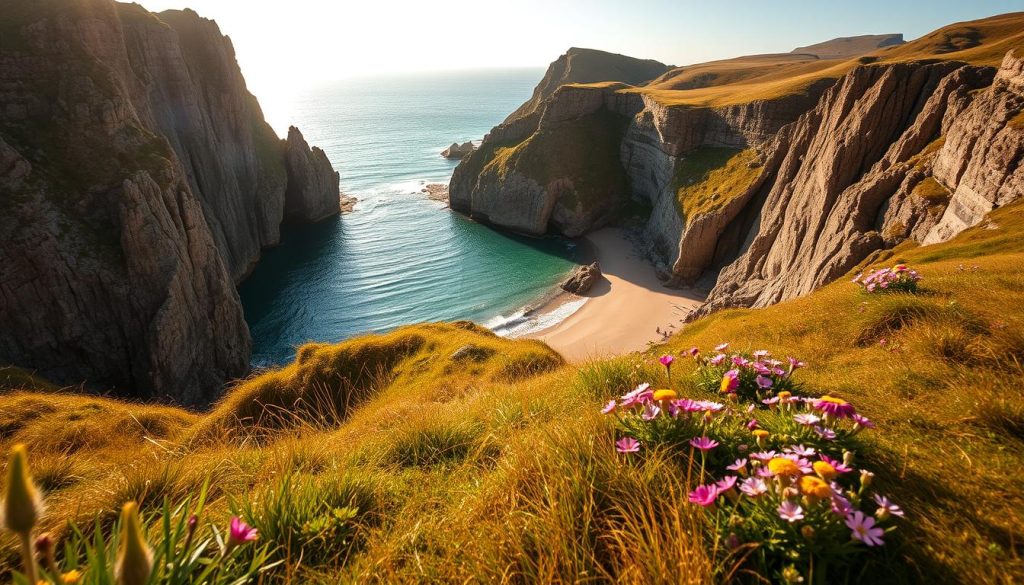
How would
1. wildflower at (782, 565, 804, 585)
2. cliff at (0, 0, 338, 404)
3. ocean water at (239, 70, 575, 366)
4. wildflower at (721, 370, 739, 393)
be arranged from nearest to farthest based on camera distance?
wildflower at (782, 565, 804, 585)
wildflower at (721, 370, 739, 393)
cliff at (0, 0, 338, 404)
ocean water at (239, 70, 575, 366)

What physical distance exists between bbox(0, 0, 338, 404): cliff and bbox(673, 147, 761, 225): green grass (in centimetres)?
5087

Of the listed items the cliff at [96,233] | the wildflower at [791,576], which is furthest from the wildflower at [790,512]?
the cliff at [96,233]

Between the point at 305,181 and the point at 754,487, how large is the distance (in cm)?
8972

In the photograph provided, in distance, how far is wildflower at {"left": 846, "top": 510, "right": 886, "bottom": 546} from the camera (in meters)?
3.03

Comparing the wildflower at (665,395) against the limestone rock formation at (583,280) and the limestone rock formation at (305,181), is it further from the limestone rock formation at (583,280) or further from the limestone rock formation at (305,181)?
the limestone rock formation at (305,181)

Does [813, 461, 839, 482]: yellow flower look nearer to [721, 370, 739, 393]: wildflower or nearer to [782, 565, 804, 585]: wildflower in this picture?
[782, 565, 804, 585]: wildflower

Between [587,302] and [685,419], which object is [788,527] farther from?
[587,302]

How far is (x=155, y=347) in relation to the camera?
3281cm

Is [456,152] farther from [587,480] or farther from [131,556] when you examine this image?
[131,556]

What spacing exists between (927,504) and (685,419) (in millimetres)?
1942

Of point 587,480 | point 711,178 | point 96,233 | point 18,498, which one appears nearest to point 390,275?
point 96,233

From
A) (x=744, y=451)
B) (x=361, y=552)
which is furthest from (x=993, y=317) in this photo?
(x=361, y=552)

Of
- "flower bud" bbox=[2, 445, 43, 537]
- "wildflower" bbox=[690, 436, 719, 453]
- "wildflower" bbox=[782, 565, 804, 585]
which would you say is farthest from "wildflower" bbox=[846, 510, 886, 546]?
"flower bud" bbox=[2, 445, 43, 537]

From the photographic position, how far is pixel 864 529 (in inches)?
122
